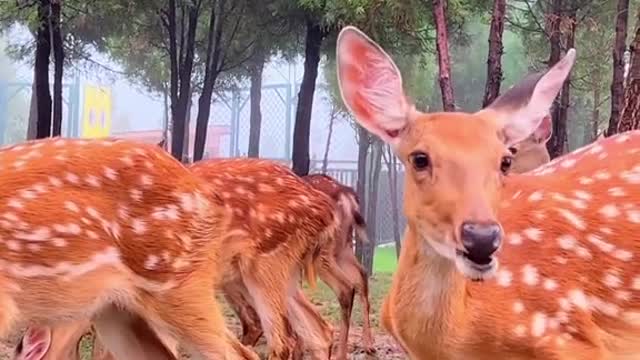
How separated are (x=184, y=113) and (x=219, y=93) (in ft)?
10.5

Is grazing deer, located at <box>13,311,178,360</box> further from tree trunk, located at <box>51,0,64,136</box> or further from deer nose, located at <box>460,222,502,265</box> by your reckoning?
tree trunk, located at <box>51,0,64,136</box>

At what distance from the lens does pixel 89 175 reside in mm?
3668

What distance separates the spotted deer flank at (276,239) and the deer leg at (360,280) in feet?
4.13

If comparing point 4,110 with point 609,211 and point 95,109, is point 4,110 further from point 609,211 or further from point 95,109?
point 609,211

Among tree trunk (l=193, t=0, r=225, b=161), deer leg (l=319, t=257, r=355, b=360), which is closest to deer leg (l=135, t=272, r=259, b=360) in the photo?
deer leg (l=319, t=257, r=355, b=360)

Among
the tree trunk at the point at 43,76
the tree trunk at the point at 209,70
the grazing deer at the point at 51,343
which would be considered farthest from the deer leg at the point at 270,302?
the tree trunk at the point at 209,70

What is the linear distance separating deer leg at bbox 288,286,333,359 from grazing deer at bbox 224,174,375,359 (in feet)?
1.10

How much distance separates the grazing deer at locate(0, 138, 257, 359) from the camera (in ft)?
11.5

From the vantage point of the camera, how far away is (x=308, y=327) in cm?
528

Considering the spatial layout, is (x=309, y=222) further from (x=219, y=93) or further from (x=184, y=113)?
(x=219, y=93)

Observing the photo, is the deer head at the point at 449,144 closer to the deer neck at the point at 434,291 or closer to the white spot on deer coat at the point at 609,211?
the deer neck at the point at 434,291

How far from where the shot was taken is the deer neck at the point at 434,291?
9.16ft

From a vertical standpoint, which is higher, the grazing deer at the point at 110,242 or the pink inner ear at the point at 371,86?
the pink inner ear at the point at 371,86

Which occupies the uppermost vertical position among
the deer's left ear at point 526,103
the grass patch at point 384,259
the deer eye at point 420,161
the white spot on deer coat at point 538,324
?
the deer's left ear at point 526,103
